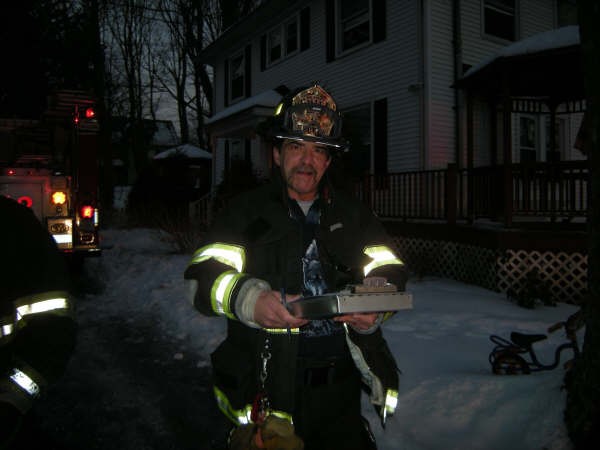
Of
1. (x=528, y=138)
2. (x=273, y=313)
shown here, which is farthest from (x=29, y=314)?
(x=528, y=138)

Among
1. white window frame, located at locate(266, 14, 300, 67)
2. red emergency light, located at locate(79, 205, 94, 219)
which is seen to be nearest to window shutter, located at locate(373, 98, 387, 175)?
white window frame, located at locate(266, 14, 300, 67)

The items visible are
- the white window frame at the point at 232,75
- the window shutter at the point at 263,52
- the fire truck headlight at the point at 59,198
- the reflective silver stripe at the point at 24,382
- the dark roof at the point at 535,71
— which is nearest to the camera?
the reflective silver stripe at the point at 24,382

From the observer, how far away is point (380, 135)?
458 inches

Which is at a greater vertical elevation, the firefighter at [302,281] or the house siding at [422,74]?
the house siding at [422,74]

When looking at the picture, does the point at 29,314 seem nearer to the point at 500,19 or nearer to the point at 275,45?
the point at 500,19

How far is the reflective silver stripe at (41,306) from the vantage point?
157 centimetres

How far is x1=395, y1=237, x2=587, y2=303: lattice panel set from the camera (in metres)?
6.83

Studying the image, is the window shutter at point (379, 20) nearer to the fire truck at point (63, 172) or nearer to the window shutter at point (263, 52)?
the window shutter at point (263, 52)

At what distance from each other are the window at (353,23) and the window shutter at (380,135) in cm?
189

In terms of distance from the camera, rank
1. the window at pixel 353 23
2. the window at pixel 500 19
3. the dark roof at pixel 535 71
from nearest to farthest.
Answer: the dark roof at pixel 535 71
the window at pixel 500 19
the window at pixel 353 23

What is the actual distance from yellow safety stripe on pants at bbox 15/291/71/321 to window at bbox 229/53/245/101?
1709 cm

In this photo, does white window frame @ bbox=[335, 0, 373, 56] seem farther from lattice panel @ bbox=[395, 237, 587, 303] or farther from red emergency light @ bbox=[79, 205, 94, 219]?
red emergency light @ bbox=[79, 205, 94, 219]

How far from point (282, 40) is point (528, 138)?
8132 millimetres

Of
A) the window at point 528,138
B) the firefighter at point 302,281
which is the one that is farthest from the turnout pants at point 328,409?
the window at point 528,138
